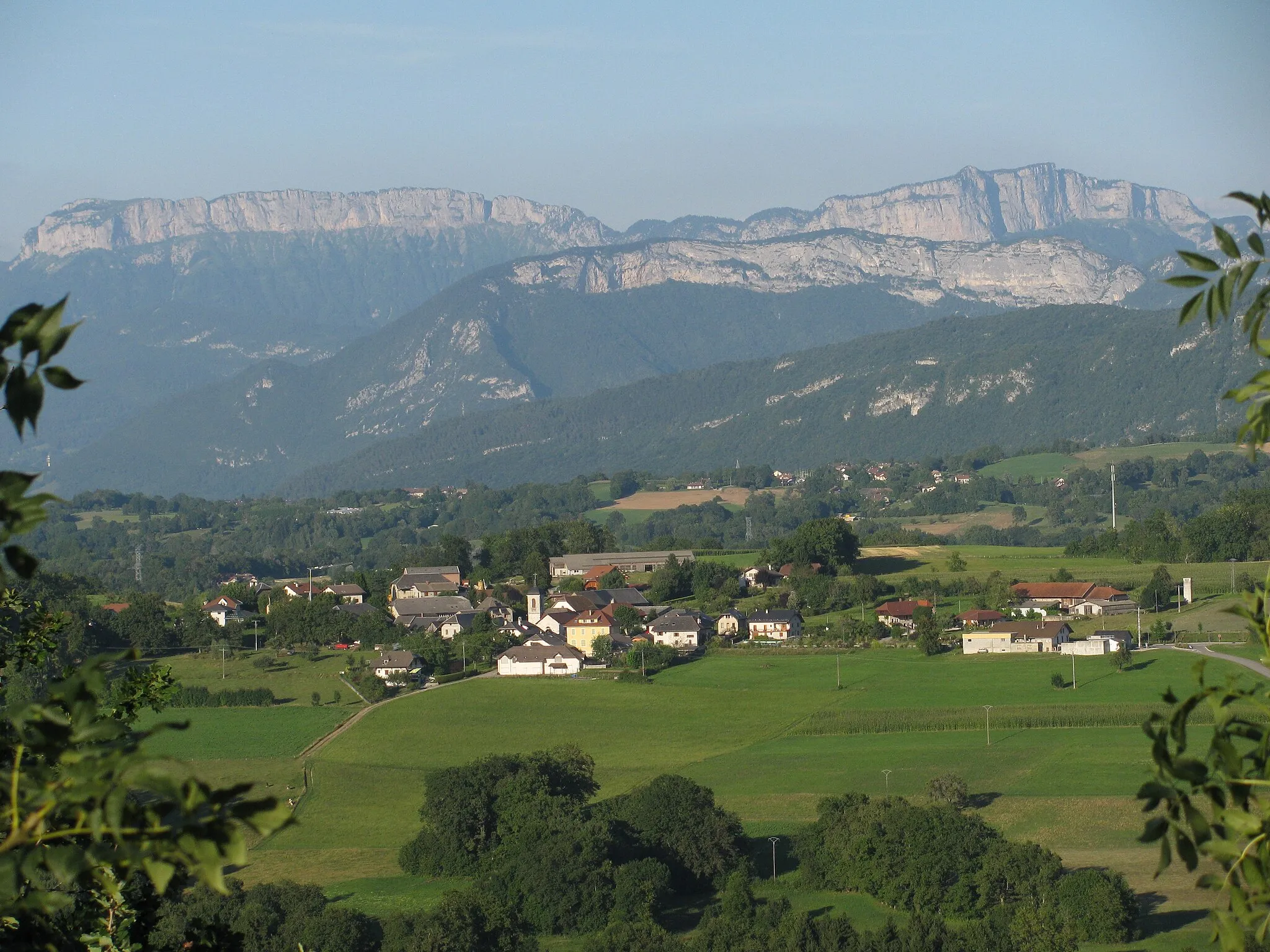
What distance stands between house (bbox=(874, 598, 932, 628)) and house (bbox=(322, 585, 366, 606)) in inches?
1022

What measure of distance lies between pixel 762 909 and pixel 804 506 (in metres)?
125

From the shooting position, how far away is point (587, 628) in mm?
71562

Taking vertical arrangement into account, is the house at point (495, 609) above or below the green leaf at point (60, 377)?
below

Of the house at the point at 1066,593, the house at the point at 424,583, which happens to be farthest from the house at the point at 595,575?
the house at the point at 1066,593

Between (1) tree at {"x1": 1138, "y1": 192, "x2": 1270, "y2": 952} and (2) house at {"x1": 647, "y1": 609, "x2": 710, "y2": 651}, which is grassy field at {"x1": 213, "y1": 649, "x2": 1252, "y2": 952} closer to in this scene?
(2) house at {"x1": 647, "y1": 609, "x2": 710, "y2": 651}

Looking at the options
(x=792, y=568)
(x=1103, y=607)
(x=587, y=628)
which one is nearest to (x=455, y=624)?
(x=587, y=628)

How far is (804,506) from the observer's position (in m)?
157

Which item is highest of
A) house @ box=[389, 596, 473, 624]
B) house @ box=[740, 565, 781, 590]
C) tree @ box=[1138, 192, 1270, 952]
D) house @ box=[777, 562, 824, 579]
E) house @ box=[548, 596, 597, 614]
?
tree @ box=[1138, 192, 1270, 952]

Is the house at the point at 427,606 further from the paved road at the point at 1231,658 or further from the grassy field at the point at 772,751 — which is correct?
the paved road at the point at 1231,658

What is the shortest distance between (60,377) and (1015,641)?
202 ft

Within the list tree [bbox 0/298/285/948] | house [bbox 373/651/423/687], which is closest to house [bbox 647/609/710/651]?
house [bbox 373/651/423/687]

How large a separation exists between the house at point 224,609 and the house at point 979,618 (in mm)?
31922

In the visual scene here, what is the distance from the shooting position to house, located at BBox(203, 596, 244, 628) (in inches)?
2955

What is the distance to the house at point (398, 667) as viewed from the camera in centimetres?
6275
